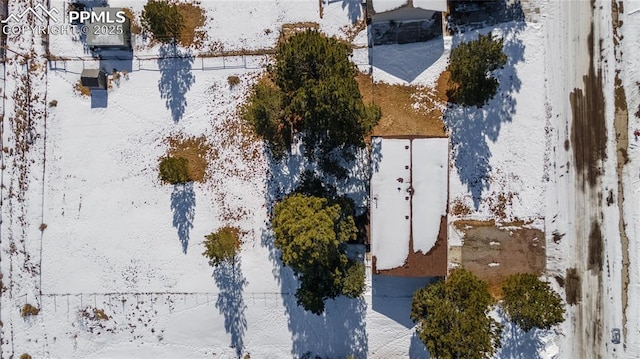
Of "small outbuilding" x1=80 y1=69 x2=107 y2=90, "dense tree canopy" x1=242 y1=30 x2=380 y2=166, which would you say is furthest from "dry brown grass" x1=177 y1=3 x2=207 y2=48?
"dense tree canopy" x1=242 y1=30 x2=380 y2=166

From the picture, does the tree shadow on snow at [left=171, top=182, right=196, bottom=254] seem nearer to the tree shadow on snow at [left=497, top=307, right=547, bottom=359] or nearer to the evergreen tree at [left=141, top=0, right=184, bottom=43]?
the evergreen tree at [left=141, top=0, right=184, bottom=43]

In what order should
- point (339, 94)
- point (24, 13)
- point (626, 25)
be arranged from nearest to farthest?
point (339, 94)
point (626, 25)
point (24, 13)

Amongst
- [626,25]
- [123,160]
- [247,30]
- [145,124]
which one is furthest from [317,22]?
[626,25]

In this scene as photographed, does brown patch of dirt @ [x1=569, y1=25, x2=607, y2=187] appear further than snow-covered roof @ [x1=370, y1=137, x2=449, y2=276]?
Yes

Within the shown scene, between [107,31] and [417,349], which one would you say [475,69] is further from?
[107,31]

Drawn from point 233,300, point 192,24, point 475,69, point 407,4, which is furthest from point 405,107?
Answer: point 233,300

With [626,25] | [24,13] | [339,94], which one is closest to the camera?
[339,94]

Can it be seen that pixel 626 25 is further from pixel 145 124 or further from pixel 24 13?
pixel 24 13
